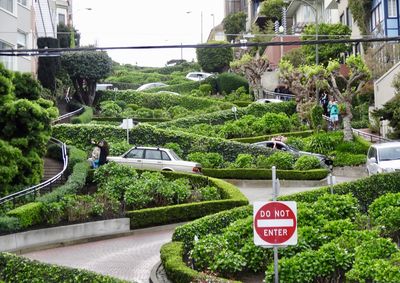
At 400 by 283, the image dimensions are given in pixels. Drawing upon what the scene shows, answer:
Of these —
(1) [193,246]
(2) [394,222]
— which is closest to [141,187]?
(1) [193,246]

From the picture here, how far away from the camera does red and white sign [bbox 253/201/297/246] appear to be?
1215 cm

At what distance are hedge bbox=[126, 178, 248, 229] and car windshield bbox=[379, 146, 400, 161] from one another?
5350mm

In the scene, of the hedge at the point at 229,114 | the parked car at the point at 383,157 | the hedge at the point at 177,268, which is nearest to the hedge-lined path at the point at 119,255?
the hedge at the point at 177,268

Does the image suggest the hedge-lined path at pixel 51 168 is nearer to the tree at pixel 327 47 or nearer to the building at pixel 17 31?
the building at pixel 17 31

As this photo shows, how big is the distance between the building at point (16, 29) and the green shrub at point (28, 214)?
12.4 meters

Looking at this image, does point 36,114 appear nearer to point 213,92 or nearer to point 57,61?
point 57,61

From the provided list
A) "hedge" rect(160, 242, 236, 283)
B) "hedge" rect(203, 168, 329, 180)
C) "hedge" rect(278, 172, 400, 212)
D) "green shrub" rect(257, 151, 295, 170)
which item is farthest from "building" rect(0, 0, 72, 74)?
"hedge" rect(160, 242, 236, 283)

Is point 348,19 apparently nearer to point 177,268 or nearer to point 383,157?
point 383,157

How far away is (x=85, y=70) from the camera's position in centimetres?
5794

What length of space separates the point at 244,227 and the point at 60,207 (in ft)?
20.7

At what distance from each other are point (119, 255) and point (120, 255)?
26 millimetres

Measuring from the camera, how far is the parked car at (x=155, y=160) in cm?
3102

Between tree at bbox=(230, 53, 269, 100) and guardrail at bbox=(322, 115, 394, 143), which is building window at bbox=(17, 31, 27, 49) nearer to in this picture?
guardrail at bbox=(322, 115, 394, 143)

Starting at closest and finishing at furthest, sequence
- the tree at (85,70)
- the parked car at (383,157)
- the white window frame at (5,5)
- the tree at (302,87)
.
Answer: the parked car at (383,157) < the white window frame at (5,5) < the tree at (302,87) < the tree at (85,70)
